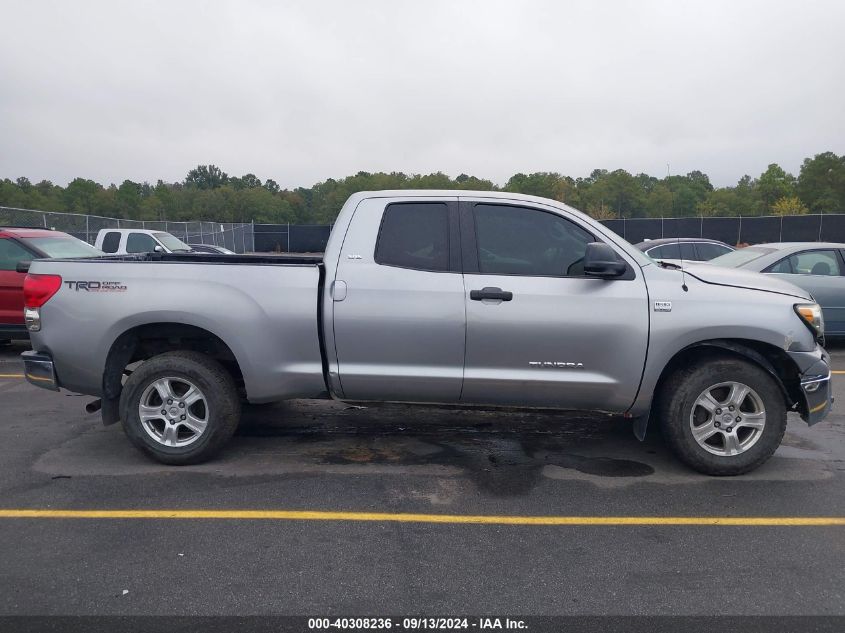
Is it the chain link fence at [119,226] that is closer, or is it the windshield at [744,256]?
the windshield at [744,256]

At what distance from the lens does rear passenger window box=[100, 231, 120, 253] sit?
15.8 meters

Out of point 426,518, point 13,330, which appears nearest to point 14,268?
point 13,330

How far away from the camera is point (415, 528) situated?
3854 mm

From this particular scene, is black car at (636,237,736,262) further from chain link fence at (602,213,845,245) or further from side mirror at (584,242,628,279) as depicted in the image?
chain link fence at (602,213,845,245)

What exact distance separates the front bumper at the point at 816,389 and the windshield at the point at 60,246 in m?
8.47

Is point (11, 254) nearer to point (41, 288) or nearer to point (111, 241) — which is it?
point (41, 288)

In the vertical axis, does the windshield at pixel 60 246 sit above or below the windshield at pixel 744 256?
above

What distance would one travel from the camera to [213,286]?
4.66 metres

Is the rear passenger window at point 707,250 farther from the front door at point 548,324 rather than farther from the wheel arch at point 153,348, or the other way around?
the wheel arch at point 153,348

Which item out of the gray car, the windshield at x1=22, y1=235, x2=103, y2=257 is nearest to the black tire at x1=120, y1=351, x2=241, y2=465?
the windshield at x1=22, y1=235, x2=103, y2=257

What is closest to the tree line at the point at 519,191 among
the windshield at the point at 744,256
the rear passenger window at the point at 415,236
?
the windshield at the point at 744,256

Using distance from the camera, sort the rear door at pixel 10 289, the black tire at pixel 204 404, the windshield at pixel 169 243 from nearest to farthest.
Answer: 1. the black tire at pixel 204 404
2. the rear door at pixel 10 289
3. the windshield at pixel 169 243

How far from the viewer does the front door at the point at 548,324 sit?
4480 mm

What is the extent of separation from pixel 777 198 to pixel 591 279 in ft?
253
